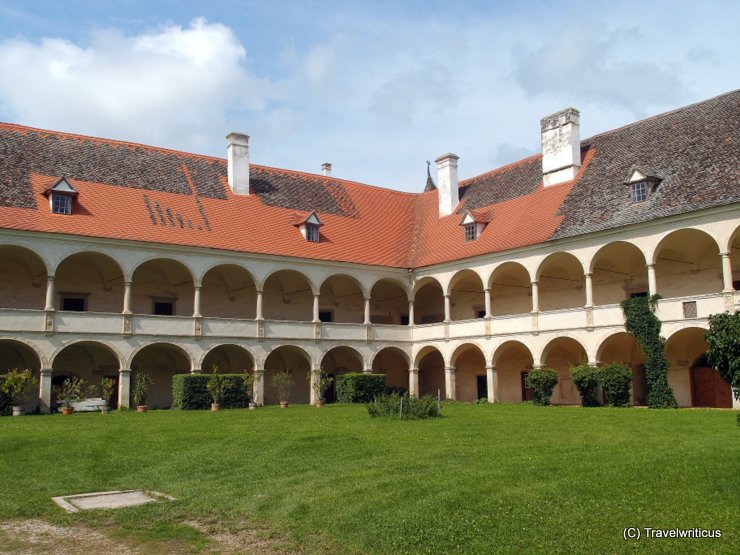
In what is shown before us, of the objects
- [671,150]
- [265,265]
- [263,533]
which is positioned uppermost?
[671,150]

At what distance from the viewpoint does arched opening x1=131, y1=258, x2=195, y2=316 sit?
33031 millimetres

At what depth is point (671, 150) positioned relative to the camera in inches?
1133

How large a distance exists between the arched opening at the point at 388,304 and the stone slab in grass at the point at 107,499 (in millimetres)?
27120

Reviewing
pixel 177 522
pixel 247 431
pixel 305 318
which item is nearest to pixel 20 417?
pixel 247 431

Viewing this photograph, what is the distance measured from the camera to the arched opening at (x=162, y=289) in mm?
33031

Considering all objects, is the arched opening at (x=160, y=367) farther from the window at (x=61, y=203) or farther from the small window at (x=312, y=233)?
the small window at (x=312, y=233)

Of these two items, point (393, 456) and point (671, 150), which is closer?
point (393, 456)

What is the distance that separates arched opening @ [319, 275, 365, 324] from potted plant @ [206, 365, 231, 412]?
28.2ft

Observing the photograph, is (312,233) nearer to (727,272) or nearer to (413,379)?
(413,379)

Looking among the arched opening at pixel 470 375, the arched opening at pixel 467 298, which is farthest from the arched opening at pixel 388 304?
the arched opening at pixel 470 375

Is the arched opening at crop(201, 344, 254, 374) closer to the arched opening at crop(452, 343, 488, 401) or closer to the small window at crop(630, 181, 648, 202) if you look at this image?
the arched opening at crop(452, 343, 488, 401)

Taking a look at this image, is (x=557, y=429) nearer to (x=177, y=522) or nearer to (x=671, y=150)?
(x=177, y=522)

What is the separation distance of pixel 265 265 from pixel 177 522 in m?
23.6

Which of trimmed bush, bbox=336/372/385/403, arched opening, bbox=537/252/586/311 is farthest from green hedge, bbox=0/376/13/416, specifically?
arched opening, bbox=537/252/586/311
